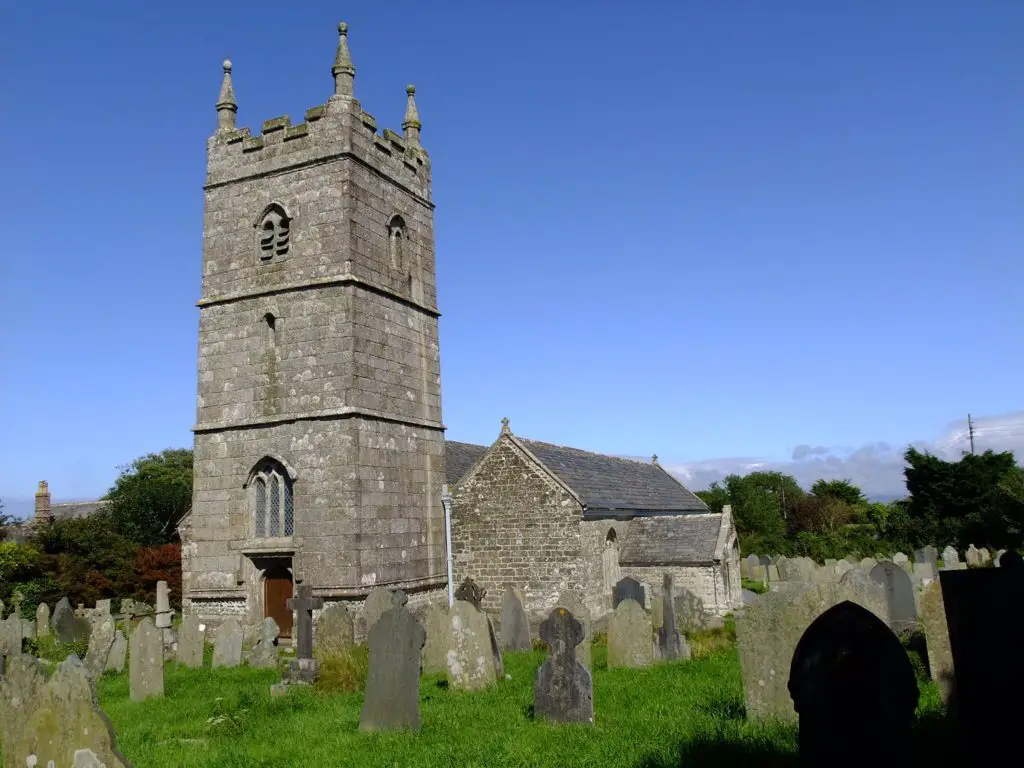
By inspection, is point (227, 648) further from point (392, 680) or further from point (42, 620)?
point (42, 620)

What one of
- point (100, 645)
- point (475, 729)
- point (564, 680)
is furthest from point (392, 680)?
point (100, 645)

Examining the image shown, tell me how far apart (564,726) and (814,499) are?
51.5m

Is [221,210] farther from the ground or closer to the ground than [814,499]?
farther from the ground

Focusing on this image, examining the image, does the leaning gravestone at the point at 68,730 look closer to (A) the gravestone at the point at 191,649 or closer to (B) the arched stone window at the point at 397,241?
(A) the gravestone at the point at 191,649

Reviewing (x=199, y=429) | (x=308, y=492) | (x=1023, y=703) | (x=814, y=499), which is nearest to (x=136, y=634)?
(x=308, y=492)

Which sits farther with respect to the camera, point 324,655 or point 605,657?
point 605,657

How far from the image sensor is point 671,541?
835 inches

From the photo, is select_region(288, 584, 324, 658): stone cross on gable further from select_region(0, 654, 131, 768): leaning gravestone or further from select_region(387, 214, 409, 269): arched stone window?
select_region(387, 214, 409, 269): arched stone window

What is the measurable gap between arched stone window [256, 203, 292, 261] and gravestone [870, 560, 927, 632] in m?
14.6

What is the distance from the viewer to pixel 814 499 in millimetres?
55375

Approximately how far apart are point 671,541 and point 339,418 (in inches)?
389

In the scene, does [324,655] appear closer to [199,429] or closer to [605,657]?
[605,657]

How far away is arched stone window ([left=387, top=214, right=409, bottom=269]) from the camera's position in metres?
18.9

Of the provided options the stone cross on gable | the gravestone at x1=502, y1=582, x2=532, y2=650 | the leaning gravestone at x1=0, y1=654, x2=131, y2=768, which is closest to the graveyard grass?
the stone cross on gable
